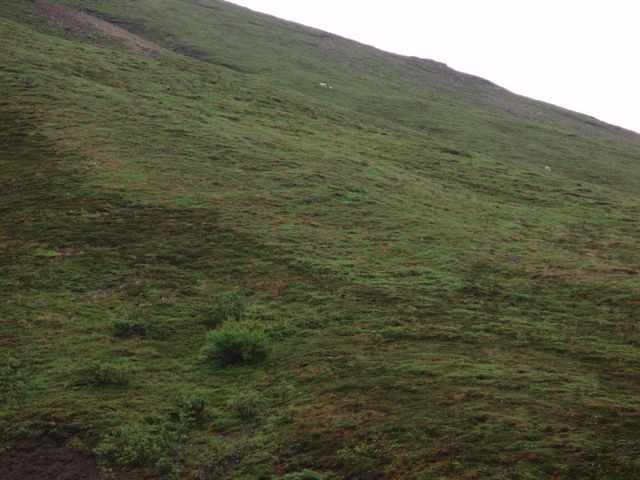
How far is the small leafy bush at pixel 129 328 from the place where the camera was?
779 inches

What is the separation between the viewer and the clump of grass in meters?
19.8

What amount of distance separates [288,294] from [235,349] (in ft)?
15.8

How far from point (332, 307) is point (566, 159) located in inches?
2088

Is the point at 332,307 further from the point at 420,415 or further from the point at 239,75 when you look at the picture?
the point at 239,75

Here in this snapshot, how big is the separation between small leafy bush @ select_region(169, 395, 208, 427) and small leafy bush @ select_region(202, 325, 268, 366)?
2.24 m

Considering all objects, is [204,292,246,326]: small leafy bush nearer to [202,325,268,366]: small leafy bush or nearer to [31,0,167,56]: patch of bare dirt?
A: [202,325,268,366]: small leafy bush

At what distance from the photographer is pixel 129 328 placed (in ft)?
65.7

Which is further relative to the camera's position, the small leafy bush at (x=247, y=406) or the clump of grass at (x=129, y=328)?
the clump of grass at (x=129, y=328)

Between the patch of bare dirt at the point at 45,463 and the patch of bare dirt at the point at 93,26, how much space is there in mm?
59011

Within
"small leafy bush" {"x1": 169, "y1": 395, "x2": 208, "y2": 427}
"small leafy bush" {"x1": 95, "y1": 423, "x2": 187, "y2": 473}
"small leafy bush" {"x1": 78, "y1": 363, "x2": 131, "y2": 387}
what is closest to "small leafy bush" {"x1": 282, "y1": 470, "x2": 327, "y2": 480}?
"small leafy bush" {"x1": 95, "y1": 423, "x2": 187, "y2": 473}

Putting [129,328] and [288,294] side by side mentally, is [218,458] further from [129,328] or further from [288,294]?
[288,294]

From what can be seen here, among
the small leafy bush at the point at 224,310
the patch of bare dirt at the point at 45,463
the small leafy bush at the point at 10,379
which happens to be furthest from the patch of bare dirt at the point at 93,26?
the patch of bare dirt at the point at 45,463

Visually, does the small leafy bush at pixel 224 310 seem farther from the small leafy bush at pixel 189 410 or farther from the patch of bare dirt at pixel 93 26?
the patch of bare dirt at pixel 93 26

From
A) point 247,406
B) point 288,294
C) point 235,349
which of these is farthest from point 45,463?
point 288,294
